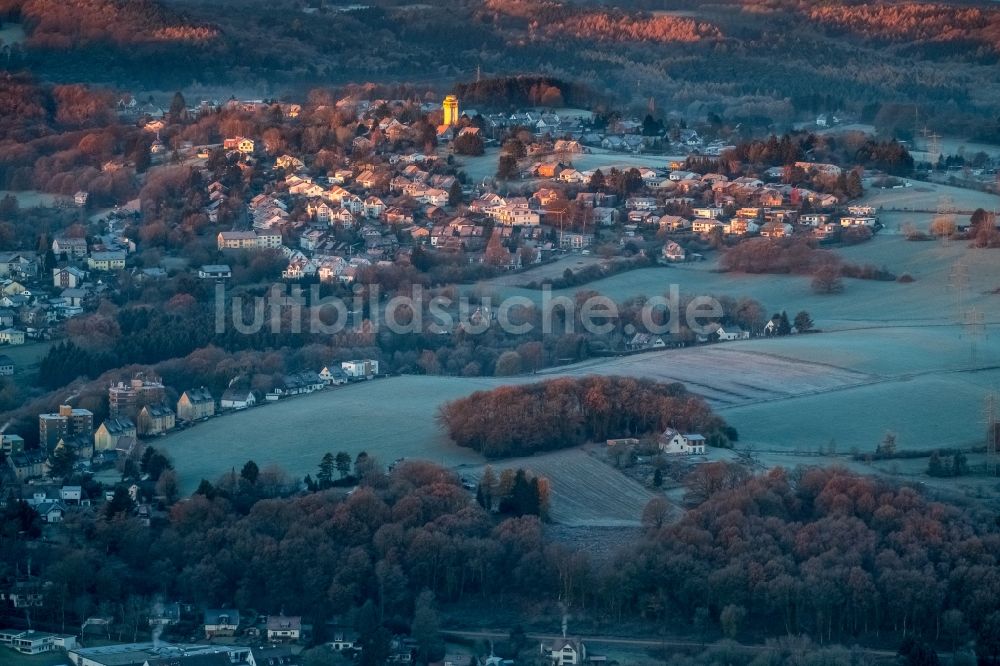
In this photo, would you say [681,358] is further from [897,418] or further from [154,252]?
[154,252]

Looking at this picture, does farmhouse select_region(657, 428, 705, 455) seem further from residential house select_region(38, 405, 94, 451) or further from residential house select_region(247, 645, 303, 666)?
residential house select_region(38, 405, 94, 451)

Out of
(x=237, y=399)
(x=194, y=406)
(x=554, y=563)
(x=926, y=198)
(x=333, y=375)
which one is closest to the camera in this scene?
(x=554, y=563)

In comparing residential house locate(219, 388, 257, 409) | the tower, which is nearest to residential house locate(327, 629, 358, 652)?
the tower

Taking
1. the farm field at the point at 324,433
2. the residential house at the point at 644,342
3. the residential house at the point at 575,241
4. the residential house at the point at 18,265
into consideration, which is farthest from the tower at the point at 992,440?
the residential house at the point at 18,265

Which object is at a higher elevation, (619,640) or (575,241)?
(619,640)

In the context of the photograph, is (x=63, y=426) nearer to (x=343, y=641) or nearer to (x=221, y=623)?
(x=221, y=623)

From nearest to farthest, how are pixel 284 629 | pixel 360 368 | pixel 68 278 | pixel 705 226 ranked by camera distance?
pixel 284 629, pixel 360 368, pixel 68 278, pixel 705 226

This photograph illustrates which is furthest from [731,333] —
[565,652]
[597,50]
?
[597,50]
